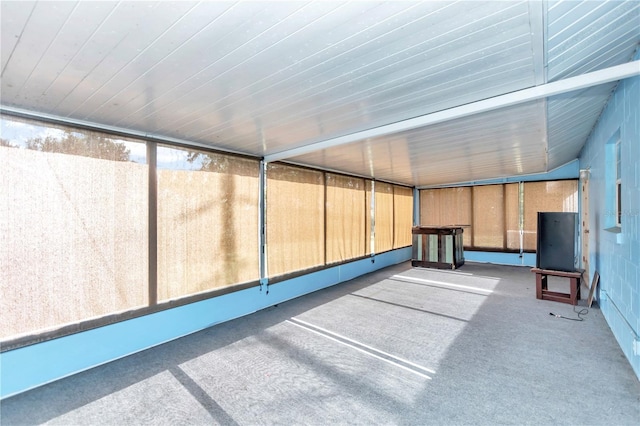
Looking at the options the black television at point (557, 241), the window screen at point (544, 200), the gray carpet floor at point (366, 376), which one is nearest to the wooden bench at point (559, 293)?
the black television at point (557, 241)

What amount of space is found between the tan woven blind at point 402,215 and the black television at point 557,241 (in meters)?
4.00

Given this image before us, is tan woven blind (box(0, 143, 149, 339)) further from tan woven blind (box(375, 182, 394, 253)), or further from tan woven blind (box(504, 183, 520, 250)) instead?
tan woven blind (box(504, 183, 520, 250))

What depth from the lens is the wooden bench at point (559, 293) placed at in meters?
4.57

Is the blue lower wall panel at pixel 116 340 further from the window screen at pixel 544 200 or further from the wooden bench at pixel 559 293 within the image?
the window screen at pixel 544 200

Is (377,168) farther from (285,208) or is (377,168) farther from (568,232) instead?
(568,232)

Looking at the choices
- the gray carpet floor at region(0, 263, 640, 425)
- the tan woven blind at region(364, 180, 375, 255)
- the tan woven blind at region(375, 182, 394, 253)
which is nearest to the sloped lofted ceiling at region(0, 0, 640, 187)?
the gray carpet floor at region(0, 263, 640, 425)

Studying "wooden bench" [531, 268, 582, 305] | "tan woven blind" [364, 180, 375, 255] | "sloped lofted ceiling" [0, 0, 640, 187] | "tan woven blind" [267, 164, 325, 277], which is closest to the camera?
"sloped lofted ceiling" [0, 0, 640, 187]

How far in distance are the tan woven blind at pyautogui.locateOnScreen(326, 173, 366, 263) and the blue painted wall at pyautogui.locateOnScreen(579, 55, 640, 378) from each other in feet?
13.3

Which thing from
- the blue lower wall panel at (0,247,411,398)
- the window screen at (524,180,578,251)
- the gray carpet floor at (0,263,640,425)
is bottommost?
the gray carpet floor at (0,263,640,425)

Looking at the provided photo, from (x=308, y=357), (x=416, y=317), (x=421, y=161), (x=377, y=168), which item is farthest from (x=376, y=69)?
(x=377, y=168)

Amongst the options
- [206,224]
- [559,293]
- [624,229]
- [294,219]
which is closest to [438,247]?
[559,293]

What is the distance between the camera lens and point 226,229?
4184mm

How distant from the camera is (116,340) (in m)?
3.10

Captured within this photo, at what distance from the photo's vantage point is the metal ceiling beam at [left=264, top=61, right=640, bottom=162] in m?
2.14
